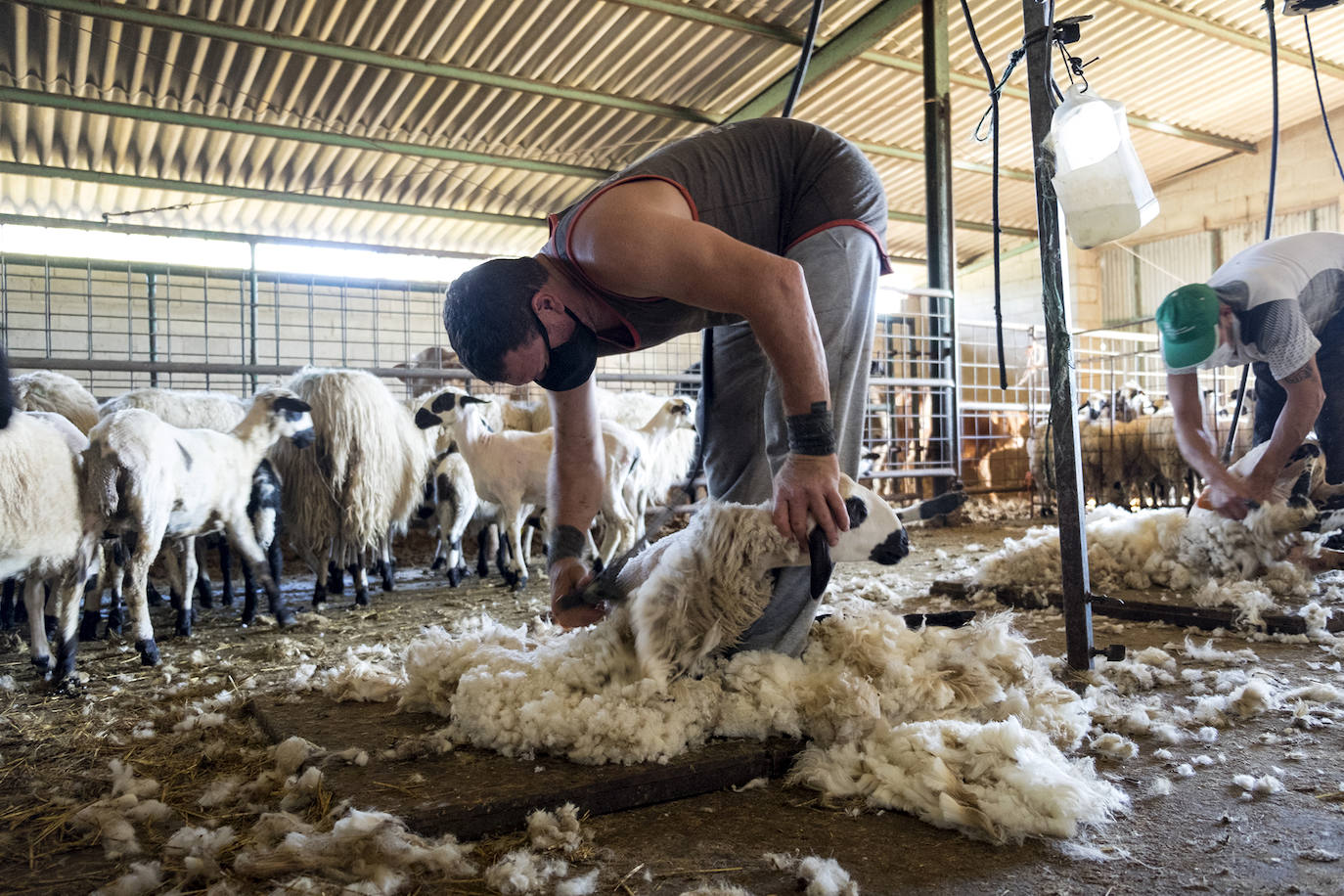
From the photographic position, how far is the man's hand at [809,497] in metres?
1.71

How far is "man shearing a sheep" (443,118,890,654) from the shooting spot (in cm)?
169

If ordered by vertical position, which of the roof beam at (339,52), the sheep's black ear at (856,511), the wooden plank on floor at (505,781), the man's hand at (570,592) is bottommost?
the wooden plank on floor at (505,781)

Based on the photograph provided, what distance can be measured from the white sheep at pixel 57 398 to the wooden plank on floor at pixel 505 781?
381cm

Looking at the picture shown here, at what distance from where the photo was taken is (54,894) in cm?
129

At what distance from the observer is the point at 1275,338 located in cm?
336

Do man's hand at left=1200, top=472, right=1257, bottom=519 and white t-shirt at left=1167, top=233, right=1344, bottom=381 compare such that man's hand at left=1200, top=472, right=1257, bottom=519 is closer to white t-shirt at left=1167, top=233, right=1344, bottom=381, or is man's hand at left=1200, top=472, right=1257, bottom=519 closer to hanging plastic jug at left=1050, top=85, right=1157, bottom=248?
white t-shirt at left=1167, top=233, right=1344, bottom=381

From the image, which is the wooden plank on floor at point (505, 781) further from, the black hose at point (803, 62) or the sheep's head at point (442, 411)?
the sheep's head at point (442, 411)

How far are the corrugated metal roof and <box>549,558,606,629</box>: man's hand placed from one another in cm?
680

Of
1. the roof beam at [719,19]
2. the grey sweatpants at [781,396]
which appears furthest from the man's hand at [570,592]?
the roof beam at [719,19]

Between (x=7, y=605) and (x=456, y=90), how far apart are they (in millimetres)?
6593

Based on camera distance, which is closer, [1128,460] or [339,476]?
[339,476]

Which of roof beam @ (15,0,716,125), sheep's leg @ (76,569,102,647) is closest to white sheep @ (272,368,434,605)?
sheep's leg @ (76,569,102,647)

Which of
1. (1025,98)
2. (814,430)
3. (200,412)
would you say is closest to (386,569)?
(200,412)

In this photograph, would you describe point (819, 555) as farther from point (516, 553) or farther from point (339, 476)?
point (339, 476)
